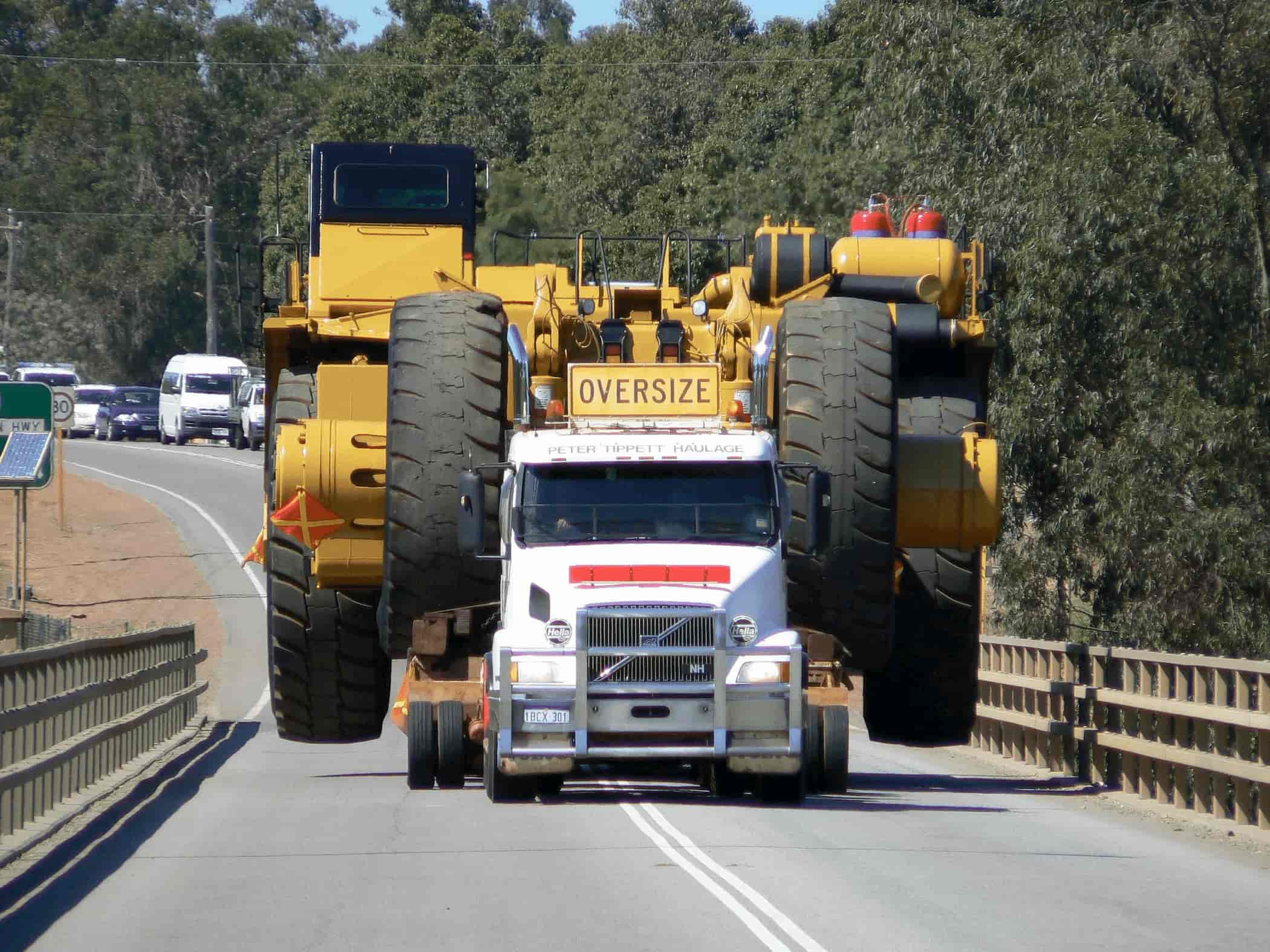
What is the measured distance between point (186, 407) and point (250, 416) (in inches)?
212

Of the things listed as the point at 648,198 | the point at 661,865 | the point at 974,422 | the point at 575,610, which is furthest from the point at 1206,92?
the point at 648,198

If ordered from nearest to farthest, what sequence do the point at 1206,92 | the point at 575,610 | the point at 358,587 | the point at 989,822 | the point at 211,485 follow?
1. the point at 575,610
2. the point at 989,822
3. the point at 358,587
4. the point at 1206,92
5. the point at 211,485

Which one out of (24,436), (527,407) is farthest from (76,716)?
(24,436)

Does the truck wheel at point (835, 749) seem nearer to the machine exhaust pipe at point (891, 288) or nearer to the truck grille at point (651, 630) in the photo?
the truck grille at point (651, 630)

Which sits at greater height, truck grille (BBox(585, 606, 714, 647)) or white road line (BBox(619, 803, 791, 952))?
truck grille (BBox(585, 606, 714, 647))

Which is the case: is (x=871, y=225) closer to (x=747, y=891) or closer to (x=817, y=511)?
(x=817, y=511)

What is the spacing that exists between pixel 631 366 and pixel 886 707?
12.2 feet

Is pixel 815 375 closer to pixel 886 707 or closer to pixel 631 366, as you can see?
pixel 631 366

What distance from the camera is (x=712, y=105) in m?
64.7

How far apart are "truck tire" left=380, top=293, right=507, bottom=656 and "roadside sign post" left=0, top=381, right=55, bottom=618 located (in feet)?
29.9

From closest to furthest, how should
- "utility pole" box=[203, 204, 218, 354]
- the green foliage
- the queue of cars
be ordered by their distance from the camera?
the green foliage, the queue of cars, "utility pole" box=[203, 204, 218, 354]

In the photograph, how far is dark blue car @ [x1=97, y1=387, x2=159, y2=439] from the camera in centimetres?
7262

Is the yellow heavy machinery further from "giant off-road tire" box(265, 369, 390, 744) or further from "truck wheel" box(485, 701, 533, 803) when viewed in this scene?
"truck wheel" box(485, 701, 533, 803)

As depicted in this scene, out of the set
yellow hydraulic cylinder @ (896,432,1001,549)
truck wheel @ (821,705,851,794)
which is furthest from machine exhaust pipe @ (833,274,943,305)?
truck wheel @ (821,705,851,794)
